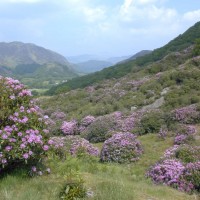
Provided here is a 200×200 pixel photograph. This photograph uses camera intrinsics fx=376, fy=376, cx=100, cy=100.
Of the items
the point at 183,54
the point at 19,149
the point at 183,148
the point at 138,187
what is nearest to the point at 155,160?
the point at 183,148

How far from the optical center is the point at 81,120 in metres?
24.8

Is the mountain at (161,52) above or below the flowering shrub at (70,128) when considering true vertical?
above

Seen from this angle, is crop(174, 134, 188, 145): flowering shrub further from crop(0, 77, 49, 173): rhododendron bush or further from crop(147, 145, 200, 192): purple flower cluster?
crop(0, 77, 49, 173): rhododendron bush

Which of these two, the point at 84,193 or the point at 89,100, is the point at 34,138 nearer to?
the point at 84,193

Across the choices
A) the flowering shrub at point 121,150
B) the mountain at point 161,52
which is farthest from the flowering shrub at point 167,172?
the mountain at point 161,52

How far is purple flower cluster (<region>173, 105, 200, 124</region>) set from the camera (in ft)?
61.1

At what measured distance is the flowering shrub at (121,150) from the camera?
14477mm

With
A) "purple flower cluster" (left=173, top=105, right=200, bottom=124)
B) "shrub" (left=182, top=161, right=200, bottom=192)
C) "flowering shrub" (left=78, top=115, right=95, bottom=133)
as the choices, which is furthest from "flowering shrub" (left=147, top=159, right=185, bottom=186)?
"flowering shrub" (left=78, top=115, right=95, bottom=133)

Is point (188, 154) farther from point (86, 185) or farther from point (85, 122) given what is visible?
point (85, 122)

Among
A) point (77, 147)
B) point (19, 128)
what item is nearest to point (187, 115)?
point (77, 147)

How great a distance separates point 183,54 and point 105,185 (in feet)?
117

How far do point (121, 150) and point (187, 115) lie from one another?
5645mm

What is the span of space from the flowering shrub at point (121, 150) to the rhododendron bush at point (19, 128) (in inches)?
201

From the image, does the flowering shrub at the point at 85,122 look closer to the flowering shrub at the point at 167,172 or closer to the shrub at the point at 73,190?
the flowering shrub at the point at 167,172
